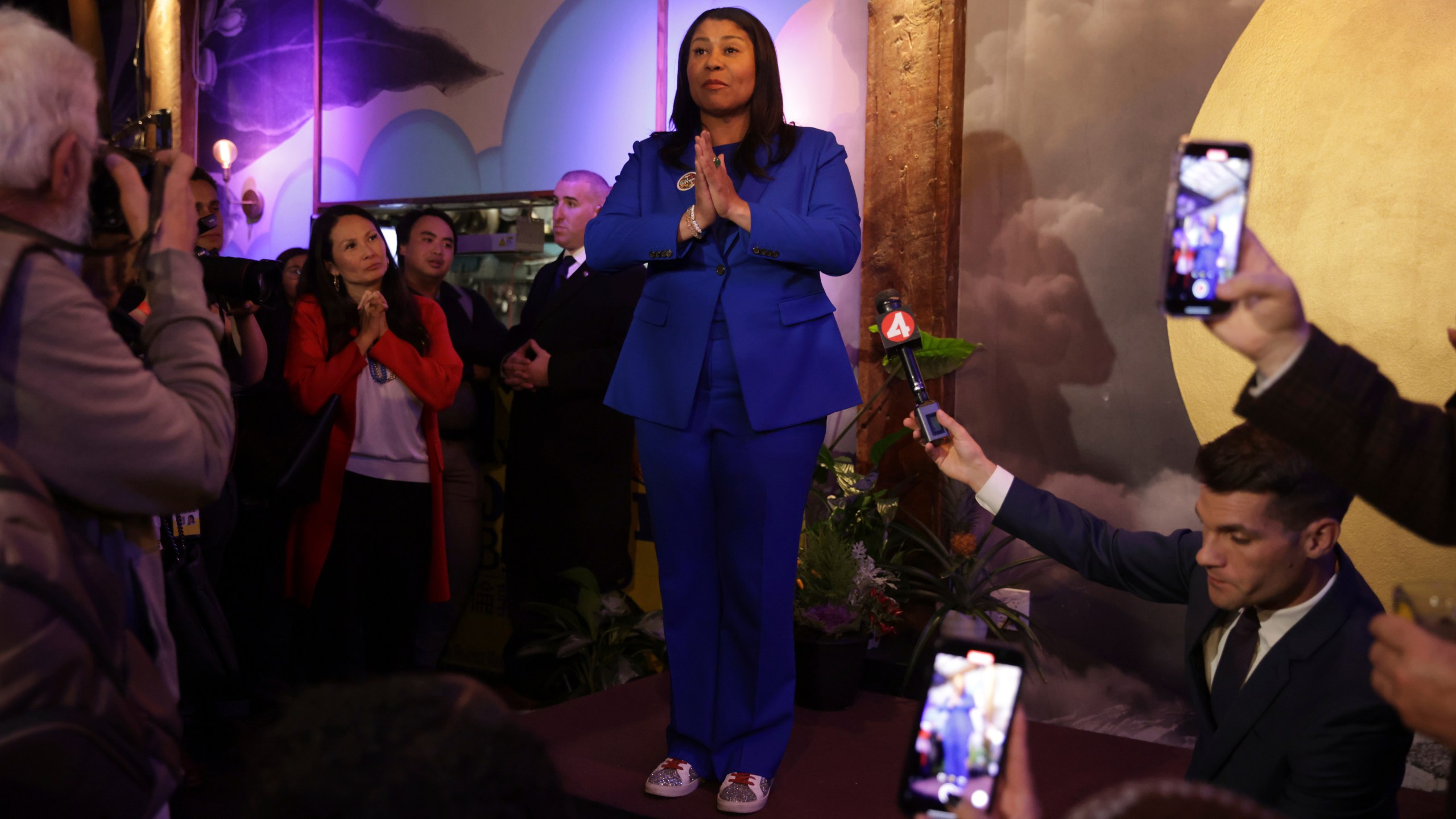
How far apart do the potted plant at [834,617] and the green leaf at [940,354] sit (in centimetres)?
61

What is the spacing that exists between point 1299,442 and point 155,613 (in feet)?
4.32

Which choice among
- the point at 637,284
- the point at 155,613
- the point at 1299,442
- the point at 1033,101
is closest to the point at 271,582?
the point at 637,284

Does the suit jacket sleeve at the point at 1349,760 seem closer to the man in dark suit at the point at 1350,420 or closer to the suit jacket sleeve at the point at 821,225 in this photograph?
the man in dark suit at the point at 1350,420

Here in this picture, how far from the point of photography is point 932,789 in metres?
1.01

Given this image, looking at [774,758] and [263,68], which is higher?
[263,68]

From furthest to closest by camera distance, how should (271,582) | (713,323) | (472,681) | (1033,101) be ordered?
(271,582), (1033,101), (713,323), (472,681)

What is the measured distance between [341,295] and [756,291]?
1.69 meters

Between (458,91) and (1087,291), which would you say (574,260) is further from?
(1087,291)

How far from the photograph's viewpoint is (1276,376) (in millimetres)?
1044

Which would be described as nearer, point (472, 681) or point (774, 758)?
point (472, 681)

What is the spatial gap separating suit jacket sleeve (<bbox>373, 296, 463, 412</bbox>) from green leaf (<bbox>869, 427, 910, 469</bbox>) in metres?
1.41

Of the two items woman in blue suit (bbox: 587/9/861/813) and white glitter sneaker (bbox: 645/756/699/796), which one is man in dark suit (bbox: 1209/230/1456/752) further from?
white glitter sneaker (bbox: 645/756/699/796)

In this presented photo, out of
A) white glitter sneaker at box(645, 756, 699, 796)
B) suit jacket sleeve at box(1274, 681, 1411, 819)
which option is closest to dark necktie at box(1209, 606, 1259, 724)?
suit jacket sleeve at box(1274, 681, 1411, 819)

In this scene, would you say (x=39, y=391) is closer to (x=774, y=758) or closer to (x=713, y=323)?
(x=713, y=323)
